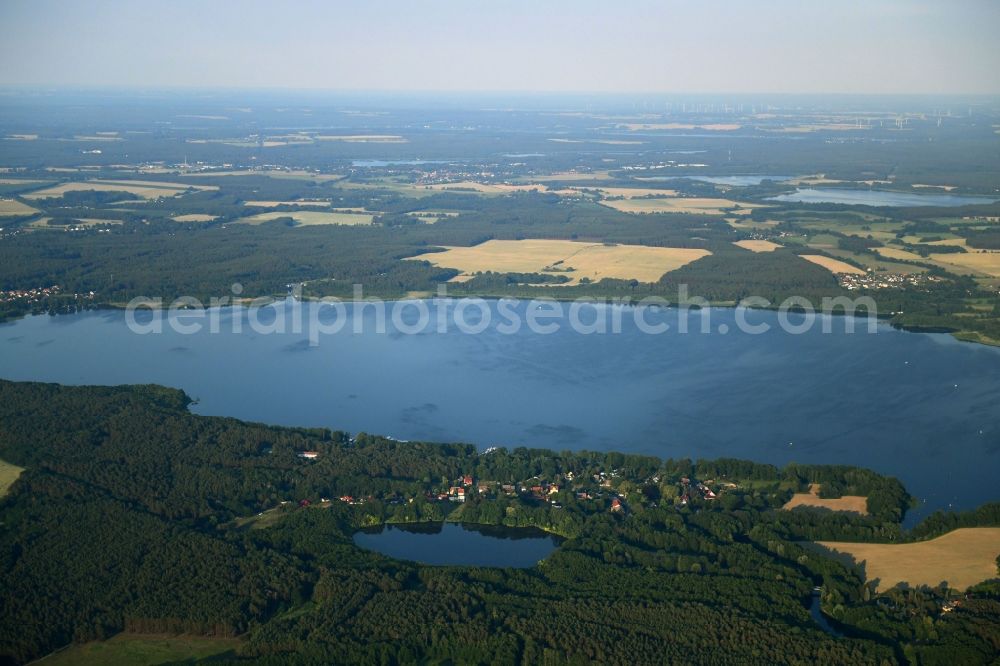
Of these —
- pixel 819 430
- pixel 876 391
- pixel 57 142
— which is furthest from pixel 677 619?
pixel 57 142

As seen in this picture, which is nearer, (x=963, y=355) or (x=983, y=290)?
(x=963, y=355)

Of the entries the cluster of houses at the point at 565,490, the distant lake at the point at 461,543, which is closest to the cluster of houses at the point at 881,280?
the cluster of houses at the point at 565,490

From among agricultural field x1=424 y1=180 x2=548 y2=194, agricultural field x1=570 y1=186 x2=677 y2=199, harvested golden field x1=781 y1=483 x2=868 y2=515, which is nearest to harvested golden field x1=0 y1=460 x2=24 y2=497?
harvested golden field x1=781 y1=483 x2=868 y2=515

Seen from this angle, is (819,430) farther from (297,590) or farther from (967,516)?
(297,590)

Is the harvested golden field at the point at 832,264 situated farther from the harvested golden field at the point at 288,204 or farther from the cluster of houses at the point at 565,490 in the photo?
the harvested golden field at the point at 288,204

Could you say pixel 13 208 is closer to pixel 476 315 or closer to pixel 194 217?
pixel 194 217

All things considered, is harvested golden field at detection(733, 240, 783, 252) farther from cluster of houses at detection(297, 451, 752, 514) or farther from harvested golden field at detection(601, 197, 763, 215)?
cluster of houses at detection(297, 451, 752, 514)
